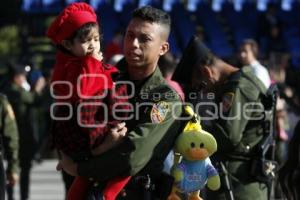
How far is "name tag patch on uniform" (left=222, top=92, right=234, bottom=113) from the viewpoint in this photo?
6.56 meters

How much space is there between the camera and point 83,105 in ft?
14.7

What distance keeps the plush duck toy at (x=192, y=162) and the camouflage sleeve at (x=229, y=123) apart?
4.99 ft

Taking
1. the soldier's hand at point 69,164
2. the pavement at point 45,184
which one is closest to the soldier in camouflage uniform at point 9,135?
the pavement at point 45,184

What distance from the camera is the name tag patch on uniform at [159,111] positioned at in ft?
15.5

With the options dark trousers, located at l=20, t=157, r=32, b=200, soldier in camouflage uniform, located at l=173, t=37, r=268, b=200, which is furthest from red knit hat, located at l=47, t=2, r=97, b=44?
dark trousers, located at l=20, t=157, r=32, b=200

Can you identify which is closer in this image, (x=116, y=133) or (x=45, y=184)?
(x=116, y=133)

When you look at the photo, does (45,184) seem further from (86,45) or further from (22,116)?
(86,45)

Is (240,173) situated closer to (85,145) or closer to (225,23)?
(85,145)

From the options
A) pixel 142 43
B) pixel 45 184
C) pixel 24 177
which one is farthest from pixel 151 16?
pixel 45 184

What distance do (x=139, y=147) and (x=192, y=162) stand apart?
443 millimetres

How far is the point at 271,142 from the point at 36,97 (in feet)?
24.0

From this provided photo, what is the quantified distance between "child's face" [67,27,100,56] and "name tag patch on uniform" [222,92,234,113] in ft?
6.68

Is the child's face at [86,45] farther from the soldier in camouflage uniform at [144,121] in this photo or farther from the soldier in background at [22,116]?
the soldier in background at [22,116]

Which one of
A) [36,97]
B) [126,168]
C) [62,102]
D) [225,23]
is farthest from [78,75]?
[225,23]
